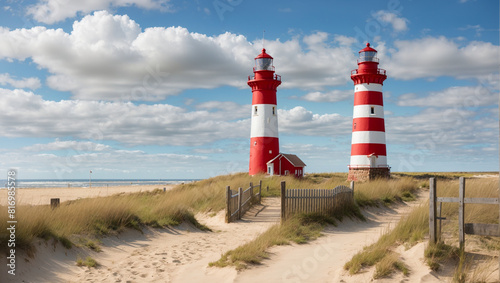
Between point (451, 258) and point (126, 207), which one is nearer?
point (451, 258)

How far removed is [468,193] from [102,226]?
43.8 feet

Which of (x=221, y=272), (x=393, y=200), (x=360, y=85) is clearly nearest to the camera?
(x=221, y=272)

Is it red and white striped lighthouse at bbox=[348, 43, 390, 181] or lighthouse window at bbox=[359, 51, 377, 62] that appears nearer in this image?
red and white striped lighthouse at bbox=[348, 43, 390, 181]

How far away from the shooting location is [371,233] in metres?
14.4

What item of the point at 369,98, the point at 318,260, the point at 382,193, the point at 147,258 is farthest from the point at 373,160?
the point at 147,258

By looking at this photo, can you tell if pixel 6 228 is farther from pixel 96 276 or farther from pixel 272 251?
pixel 272 251

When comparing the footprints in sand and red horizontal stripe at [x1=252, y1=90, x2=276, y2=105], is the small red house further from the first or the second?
the footprints in sand

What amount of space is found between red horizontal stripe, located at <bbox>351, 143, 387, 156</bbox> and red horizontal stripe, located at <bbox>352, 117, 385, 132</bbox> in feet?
4.13

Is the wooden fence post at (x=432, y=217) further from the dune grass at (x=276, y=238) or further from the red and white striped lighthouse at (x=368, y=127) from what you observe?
the red and white striped lighthouse at (x=368, y=127)

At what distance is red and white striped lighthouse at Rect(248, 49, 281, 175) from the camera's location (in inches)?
1425

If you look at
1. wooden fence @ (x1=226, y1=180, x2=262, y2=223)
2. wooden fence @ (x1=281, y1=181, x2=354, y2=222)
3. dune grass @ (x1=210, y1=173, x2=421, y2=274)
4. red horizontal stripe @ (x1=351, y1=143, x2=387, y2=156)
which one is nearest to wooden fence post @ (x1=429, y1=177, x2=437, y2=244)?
dune grass @ (x1=210, y1=173, x2=421, y2=274)

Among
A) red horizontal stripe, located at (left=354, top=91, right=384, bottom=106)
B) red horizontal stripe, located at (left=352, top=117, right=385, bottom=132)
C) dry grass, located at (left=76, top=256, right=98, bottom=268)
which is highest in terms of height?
red horizontal stripe, located at (left=354, top=91, right=384, bottom=106)

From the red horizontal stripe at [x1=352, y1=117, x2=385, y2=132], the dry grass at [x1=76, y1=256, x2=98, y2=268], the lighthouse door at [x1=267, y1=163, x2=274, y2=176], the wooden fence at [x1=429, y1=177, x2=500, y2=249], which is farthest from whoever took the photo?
the lighthouse door at [x1=267, y1=163, x2=274, y2=176]

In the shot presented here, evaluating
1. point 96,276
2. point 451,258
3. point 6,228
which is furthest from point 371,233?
point 6,228
